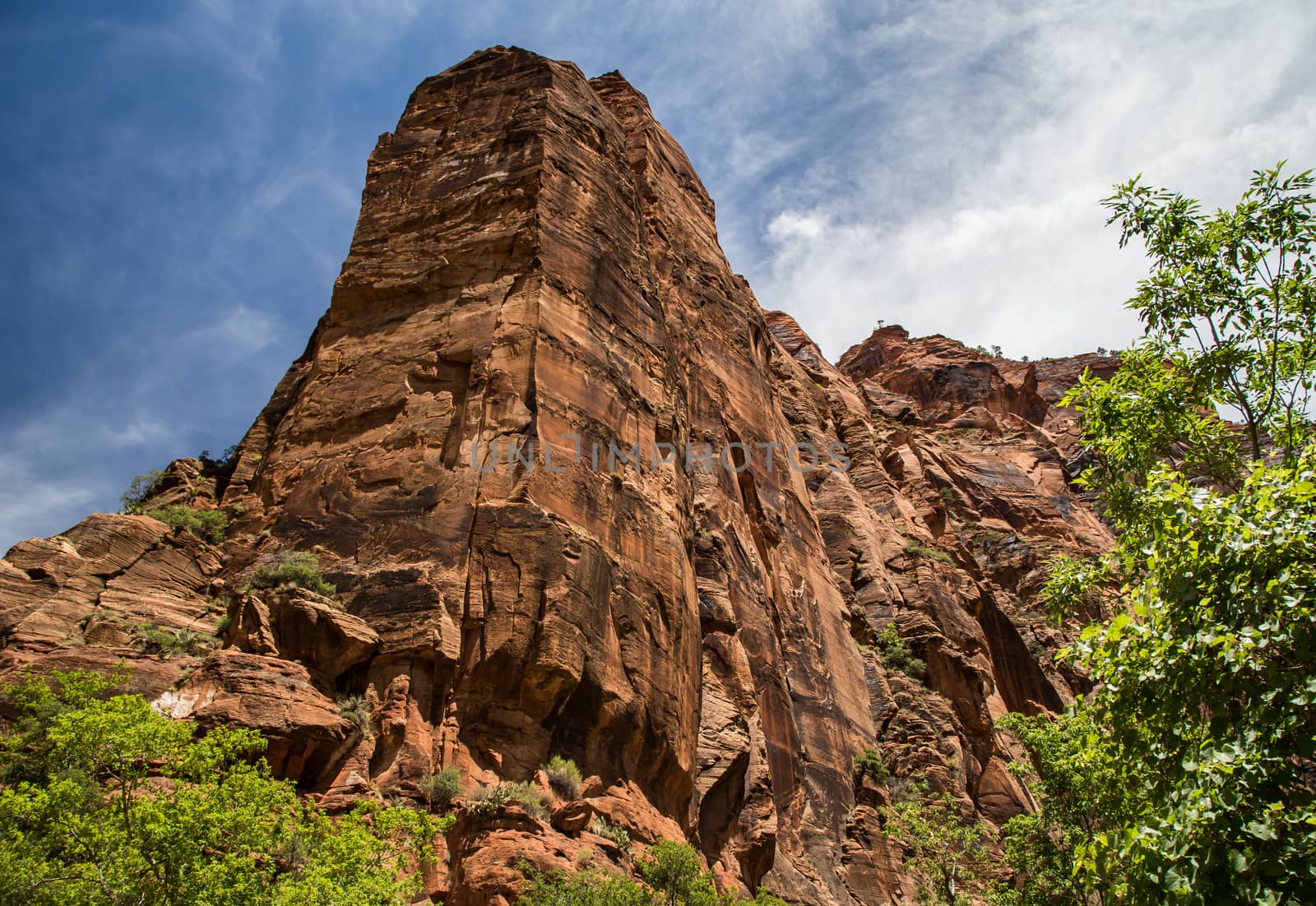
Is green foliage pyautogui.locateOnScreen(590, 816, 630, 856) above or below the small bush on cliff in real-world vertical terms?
above

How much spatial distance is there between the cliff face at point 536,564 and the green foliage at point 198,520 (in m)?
0.39

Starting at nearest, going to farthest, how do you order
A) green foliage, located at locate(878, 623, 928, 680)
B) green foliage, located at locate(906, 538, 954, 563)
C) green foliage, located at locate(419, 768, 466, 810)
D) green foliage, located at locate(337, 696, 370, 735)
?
green foliage, located at locate(419, 768, 466, 810) → green foliage, located at locate(337, 696, 370, 735) → green foliage, located at locate(878, 623, 928, 680) → green foliage, located at locate(906, 538, 954, 563)

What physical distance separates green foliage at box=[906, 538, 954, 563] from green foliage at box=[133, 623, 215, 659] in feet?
119

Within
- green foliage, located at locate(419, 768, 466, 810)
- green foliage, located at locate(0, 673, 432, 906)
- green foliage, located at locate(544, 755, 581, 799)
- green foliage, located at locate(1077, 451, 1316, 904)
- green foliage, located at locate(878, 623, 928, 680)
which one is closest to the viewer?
green foliage, located at locate(1077, 451, 1316, 904)

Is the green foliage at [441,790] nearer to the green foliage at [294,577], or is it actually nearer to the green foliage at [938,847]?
the green foliage at [294,577]

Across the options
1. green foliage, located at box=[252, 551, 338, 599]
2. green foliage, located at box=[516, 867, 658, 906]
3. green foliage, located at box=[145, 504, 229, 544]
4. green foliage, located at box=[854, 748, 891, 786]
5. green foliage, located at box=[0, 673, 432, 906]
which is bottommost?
green foliage, located at box=[516, 867, 658, 906]

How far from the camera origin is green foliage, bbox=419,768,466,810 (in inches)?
580

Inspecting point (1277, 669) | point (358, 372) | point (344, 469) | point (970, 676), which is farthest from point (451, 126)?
point (970, 676)

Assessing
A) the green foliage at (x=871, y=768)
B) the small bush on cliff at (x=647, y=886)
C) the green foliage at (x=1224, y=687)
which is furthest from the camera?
the green foliage at (x=871, y=768)

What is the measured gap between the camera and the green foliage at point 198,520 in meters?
20.4

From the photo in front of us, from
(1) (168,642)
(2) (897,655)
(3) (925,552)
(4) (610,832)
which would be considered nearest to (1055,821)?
(4) (610,832)

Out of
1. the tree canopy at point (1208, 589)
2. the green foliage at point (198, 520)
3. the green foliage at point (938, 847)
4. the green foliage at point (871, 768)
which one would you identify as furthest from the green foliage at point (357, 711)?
the green foliage at point (871, 768)

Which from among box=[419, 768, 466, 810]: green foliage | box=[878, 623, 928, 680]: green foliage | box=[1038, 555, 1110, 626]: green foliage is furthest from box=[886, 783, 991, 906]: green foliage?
box=[419, 768, 466, 810]: green foliage

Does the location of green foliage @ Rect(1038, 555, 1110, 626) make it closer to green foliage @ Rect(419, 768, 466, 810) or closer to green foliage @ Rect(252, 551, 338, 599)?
green foliage @ Rect(419, 768, 466, 810)
